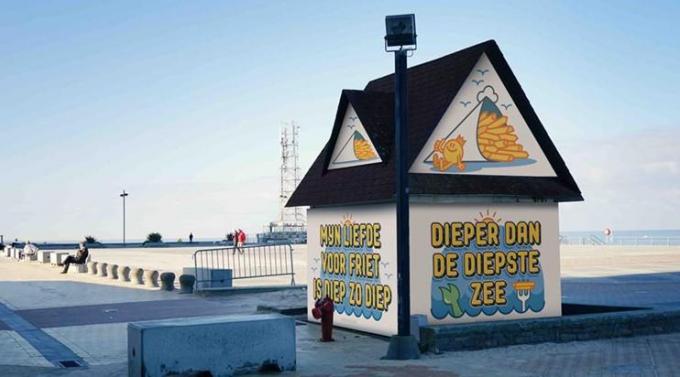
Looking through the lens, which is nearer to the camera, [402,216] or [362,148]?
[402,216]

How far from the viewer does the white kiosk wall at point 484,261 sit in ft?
49.3

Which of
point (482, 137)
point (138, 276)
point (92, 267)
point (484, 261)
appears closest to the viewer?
point (484, 261)

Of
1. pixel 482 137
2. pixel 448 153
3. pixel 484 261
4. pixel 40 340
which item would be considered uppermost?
pixel 482 137

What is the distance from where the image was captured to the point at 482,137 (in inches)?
626

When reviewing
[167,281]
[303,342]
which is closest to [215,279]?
[167,281]

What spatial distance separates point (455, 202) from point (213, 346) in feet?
19.1

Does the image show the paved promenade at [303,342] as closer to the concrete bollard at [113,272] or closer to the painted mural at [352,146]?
the concrete bollard at [113,272]

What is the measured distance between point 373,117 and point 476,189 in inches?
106

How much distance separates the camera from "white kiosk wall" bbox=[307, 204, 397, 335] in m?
15.3

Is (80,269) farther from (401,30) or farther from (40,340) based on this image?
(401,30)

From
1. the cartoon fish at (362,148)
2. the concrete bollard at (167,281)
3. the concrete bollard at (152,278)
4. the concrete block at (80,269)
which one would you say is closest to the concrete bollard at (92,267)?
the concrete block at (80,269)

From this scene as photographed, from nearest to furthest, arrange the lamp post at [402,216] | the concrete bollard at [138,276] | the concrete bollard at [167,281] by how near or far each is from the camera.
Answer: the lamp post at [402,216]
the concrete bollard at [167,281]
the concrete bollard at [138,276]

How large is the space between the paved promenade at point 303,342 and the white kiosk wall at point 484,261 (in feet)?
4.13

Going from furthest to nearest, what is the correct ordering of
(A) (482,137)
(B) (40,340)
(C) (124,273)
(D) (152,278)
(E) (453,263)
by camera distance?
1. (C) (124,273)
2. (D) (152,278)
3. (B) (40,340)
4. (A) (482,137)
5. (E) (453,263)
